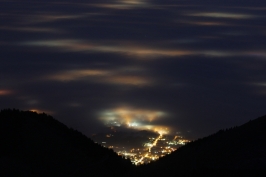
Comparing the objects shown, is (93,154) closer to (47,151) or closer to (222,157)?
(47,151)

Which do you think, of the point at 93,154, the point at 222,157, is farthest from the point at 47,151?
the point at 222,157

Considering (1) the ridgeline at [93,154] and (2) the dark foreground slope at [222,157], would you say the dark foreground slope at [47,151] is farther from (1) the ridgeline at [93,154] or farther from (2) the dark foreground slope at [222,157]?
(2) the dark foreground slope at [222,157]

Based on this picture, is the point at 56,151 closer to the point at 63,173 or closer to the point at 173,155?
the point at 63,173

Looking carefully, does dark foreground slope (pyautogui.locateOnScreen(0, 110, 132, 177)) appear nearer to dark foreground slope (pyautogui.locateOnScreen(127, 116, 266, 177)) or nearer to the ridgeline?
the ridgeline

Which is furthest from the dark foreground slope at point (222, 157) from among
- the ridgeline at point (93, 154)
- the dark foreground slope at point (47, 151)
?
the dark foreground slope at point (47, 151)

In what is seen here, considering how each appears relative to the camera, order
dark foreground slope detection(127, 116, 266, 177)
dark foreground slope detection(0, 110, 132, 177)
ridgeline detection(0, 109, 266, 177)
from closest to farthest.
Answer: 1. dark foreground slope detection(127, 116, 266, 177)
2. ridgeline detection(0, 109, 266, 177)
3. dark foreground slope detection(0, 110, 132, 177)

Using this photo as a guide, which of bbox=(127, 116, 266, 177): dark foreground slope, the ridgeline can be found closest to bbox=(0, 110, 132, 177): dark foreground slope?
the ridgeline
